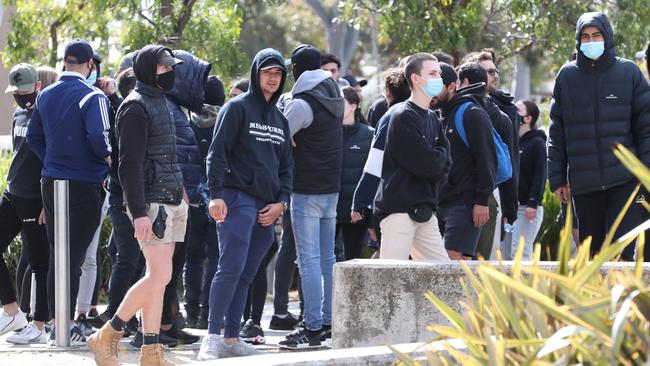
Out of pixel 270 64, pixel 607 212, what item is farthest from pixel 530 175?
pixel 270 64

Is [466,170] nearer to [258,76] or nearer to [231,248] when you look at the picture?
[258,76]

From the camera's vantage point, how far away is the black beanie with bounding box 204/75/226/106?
9.51 metres

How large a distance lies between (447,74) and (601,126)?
1.03 m

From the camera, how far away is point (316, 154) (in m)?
8.49

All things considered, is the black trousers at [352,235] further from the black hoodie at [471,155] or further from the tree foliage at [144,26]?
the tree foliage at [144,26]

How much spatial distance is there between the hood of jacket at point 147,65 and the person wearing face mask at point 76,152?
93 centimetres

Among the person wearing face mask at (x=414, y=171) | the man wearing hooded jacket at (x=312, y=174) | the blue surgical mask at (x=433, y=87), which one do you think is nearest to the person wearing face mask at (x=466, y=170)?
the person wearing face mask at (x=414, y=171)

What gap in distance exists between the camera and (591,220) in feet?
26.7

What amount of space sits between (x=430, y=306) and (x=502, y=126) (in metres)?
2.78

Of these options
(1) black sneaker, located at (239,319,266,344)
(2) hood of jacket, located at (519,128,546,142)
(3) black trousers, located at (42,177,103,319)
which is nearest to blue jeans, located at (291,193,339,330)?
(1) black sneaker, located at (239,319,266,344)

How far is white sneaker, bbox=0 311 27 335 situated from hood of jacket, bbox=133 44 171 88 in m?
2.42

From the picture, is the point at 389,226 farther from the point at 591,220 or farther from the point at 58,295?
the point at 58,295

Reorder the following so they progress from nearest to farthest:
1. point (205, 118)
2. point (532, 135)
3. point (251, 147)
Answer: point (251, 147)
point (205, 118)
point (532, 135)

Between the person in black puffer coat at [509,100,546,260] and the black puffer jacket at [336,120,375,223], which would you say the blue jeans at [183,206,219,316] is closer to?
the black puffer jacket at [336,120,375,223]
